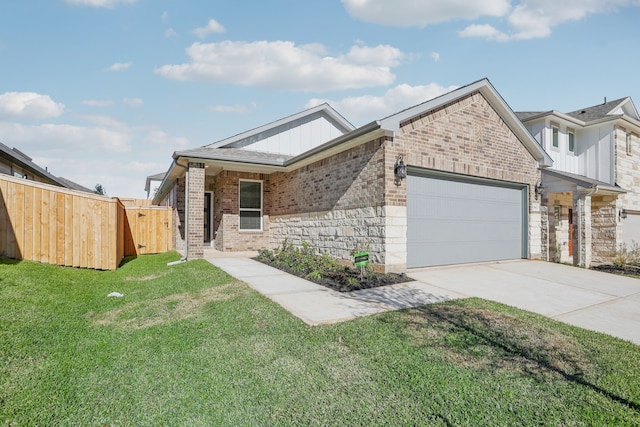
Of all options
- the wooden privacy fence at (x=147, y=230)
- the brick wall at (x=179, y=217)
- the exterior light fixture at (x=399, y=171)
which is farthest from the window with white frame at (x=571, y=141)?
the wooden privacy fence at (x=147, y=230)

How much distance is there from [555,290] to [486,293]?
164 cm

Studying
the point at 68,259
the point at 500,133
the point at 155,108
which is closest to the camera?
the point at 68,259

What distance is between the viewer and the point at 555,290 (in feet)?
21.6

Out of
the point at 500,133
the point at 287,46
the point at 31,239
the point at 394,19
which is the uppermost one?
the point at 287,46

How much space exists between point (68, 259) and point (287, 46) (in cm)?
1020

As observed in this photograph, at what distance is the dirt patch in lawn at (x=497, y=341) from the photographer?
3.20m

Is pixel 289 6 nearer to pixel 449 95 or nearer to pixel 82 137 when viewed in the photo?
pixel 449 95

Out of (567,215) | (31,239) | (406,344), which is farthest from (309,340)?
(567,215)

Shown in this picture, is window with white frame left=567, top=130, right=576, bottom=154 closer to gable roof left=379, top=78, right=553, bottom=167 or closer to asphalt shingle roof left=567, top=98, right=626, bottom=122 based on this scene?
asphalt shingle roof left=567, top=98, right=626, bottom=122

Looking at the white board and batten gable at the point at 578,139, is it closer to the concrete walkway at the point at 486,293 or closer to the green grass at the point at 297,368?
the concrete walkway at the point at 486,293

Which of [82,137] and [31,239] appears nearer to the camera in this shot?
[31,239]

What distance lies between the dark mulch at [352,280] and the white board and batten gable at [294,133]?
7.66m

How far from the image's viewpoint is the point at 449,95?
8.59 m

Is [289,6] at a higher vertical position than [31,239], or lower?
higher
